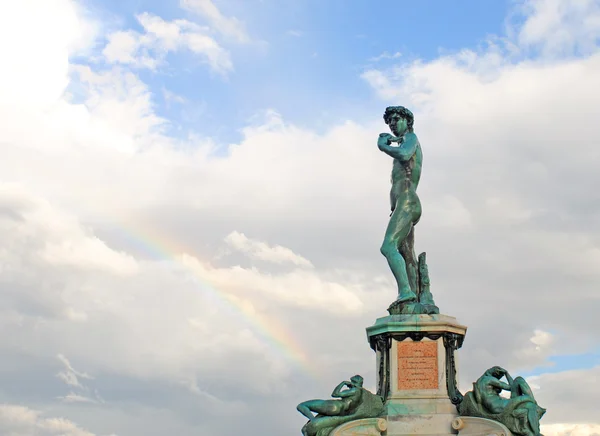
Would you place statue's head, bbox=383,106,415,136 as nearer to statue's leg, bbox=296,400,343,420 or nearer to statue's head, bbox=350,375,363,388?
statue's head, bbox=350,375,363,388

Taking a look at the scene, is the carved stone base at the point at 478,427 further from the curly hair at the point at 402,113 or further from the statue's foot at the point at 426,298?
the curly hair at the point at 402,113

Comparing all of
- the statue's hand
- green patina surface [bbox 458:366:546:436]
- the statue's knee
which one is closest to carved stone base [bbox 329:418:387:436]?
green patina surface [bbox 458:366:546:436]

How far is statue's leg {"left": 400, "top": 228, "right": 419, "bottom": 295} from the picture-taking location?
18.3 m

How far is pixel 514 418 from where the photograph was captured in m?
15.4

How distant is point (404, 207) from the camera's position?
1853 centimetres

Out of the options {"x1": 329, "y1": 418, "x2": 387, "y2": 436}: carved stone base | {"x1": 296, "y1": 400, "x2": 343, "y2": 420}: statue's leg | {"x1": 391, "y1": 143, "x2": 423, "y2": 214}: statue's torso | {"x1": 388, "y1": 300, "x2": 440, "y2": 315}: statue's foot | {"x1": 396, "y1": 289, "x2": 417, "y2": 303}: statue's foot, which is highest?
{"x1": 391, "y1": 143, "x2": 423, "y2": 214}: statue's torso

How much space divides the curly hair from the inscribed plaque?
17.5 feet

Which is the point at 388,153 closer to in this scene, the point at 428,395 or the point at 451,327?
the point at 451,327

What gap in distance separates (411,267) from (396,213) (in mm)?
1307

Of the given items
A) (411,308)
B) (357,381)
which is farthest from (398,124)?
(357,381)

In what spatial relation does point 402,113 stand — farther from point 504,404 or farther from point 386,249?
point 504,404

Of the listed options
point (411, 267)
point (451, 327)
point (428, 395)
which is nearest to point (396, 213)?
point (411, 267)

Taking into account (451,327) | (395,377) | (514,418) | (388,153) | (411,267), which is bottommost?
(514,418)

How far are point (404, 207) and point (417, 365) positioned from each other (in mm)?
3824
